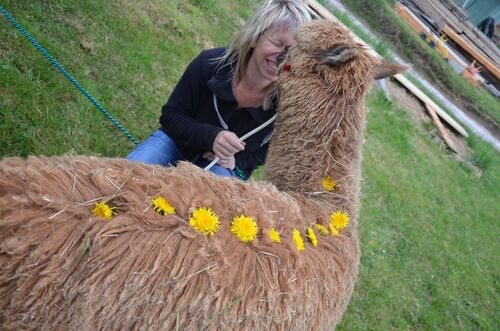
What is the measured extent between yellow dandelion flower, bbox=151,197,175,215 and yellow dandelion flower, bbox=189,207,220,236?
0.08 meters

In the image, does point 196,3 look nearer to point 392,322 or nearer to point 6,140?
point 6,140

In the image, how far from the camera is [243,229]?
1451mm

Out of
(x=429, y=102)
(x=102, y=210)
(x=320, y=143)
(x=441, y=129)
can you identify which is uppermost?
(x=320, y=143)

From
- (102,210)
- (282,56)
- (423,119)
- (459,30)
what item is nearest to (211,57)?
(282,56)

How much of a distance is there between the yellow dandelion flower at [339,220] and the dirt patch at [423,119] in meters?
7.36

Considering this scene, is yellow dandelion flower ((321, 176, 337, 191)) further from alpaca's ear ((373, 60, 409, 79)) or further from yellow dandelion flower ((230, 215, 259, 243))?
yellow dandelion flower ((230, 215, 259, 243))

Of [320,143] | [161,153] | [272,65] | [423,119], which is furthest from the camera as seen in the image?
[423,119]

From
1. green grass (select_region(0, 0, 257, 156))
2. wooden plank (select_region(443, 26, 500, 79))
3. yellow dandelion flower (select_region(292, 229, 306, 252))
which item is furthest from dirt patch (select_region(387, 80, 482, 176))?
yellow dandelion flower (select_region(292, 229, 306, 252))

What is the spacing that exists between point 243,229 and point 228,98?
3.97 ft

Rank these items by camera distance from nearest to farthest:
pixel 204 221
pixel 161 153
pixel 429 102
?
pixel 204 221, pixel 161 153, pixel 429 102

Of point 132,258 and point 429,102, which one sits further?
point 429,102

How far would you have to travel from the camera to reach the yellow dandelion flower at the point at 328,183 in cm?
213

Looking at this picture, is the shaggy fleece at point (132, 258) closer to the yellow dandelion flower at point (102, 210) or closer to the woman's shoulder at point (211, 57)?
the yellow dandelion flower at point (102, 210)

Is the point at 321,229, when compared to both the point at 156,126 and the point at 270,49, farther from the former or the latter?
the point at 156,126
